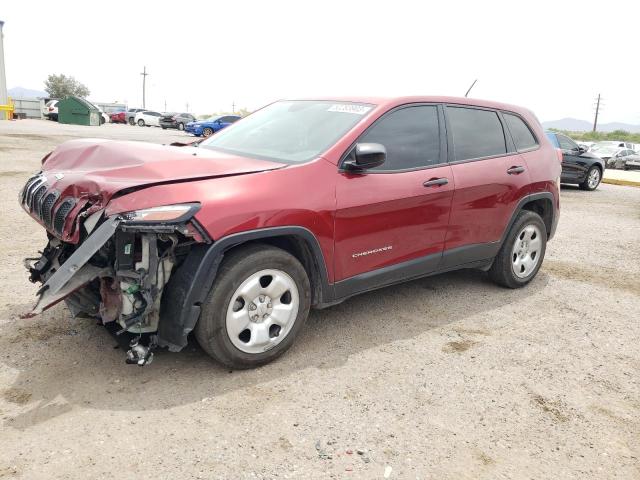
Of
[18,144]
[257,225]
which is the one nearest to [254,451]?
[257,225]

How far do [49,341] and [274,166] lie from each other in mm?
1927

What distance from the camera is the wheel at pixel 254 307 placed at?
3150mm

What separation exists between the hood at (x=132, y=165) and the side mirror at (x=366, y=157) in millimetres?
500

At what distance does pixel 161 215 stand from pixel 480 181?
281cm

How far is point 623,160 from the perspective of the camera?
27.9 metres

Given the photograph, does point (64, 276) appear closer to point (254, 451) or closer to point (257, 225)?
point (257, 225)

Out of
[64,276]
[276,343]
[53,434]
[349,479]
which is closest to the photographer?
[349,479]

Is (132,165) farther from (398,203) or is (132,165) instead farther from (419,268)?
(419,268)

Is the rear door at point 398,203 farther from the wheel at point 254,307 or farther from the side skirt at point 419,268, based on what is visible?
the wheel at point 254,307

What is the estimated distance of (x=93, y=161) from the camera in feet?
11.6

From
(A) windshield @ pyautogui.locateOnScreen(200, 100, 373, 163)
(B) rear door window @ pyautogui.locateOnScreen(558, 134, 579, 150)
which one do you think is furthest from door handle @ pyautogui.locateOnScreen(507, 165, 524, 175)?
(B) rear door window @ pyautogui.locateOnScreen(558, 134, 579, 150)

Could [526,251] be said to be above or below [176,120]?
below

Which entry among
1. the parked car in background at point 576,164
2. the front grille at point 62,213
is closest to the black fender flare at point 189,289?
the front grille at point 62,213

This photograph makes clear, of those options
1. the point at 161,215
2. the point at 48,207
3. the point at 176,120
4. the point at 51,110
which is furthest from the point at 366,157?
the point at 51,110
